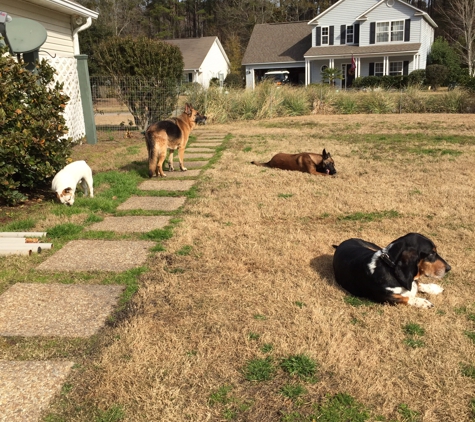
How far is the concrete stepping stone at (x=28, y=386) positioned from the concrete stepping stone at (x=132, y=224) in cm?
264

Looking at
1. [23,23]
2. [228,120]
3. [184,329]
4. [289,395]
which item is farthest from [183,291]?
[228,120]

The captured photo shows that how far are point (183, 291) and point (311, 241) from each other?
1692mm

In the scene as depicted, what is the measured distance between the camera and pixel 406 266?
130 inches

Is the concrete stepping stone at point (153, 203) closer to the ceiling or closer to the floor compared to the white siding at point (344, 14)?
closer to the floor

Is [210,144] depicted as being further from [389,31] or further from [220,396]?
[389,31]

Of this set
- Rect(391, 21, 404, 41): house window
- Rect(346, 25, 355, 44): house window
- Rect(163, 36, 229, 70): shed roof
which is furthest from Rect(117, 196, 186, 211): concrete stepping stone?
Rect(163, 36, 229, 70): shed roof

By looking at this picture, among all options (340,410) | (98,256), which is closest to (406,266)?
(340,410)

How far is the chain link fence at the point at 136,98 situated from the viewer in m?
13.2

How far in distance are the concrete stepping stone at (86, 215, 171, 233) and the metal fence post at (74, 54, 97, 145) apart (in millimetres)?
6576

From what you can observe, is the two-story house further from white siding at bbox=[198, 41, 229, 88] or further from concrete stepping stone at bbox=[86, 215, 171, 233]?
concrete stepping stone at bbox=[86, 215, 171, 233]

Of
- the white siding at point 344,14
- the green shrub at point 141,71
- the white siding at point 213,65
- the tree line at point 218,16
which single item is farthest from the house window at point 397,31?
the green shrub at point 141,71

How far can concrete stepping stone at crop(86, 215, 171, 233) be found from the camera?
5.36 meters

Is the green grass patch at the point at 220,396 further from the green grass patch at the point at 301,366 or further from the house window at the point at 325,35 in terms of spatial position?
the house window at the point at 325,35

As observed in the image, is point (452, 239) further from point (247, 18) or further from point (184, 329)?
point (247, 18)
